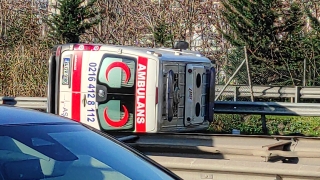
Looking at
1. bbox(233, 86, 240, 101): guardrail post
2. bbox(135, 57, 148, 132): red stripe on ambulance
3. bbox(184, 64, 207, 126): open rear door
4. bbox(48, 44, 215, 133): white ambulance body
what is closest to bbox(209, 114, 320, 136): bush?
bbox(233, 86, 240, 101): guardrail post

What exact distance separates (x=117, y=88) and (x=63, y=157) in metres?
6.34

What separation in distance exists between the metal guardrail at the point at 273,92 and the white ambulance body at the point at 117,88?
15.4 ft

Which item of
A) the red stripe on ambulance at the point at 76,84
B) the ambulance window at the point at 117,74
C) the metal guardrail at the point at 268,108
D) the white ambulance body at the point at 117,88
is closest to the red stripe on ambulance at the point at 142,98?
the white ambulance body at the point at 117,88

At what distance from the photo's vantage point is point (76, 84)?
1021 centimetres

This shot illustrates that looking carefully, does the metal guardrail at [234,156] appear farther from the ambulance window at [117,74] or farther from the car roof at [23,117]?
the car roof at [23,117]

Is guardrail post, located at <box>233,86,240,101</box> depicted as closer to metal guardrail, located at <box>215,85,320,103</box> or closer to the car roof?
metal guardrail, located at <box>215,85,320,103</box>

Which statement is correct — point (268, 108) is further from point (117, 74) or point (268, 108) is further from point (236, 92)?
point (117, 74)

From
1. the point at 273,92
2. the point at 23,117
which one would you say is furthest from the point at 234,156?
the point at 273,92

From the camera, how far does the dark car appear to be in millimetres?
3570

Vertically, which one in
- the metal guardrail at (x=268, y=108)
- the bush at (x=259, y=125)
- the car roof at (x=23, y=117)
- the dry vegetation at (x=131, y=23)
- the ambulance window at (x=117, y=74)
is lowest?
the bush at (x=259, y=125)

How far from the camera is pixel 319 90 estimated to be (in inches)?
599

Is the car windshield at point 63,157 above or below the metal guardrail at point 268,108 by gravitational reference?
above

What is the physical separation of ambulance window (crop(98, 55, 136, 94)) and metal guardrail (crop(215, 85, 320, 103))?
5.06 meters

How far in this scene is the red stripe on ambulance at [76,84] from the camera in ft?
33.4
